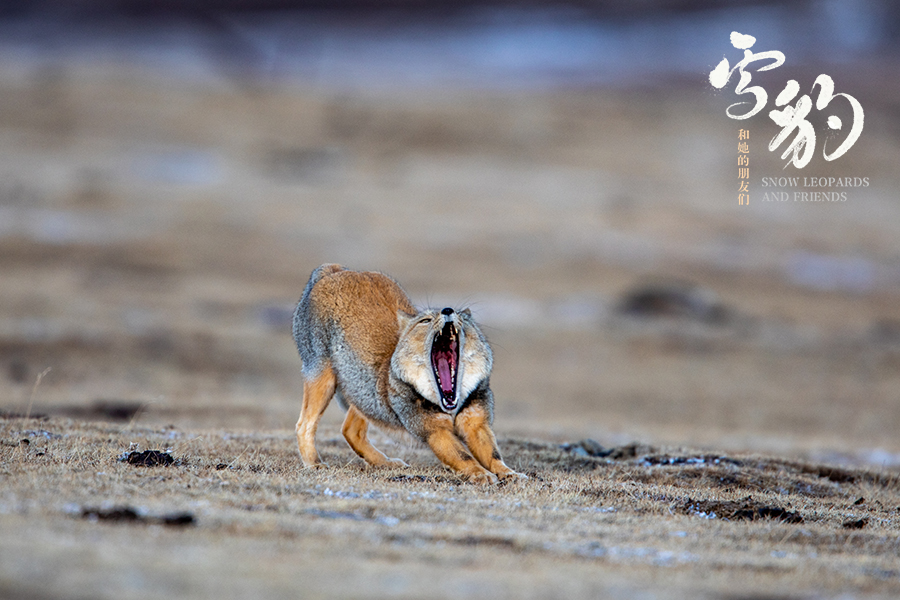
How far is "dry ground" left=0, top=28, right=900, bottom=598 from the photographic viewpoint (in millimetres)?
5801

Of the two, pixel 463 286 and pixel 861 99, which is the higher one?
pixel 861 99

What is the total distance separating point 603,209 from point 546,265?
13.6 m

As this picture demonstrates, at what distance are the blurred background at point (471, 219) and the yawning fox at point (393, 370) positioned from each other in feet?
9.92

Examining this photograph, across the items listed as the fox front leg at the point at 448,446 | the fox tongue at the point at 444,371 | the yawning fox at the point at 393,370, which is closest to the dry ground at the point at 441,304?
the fox front leg at the point at 448,446

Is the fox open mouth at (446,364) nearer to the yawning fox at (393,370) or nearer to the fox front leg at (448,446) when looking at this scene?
the yawning fox at (393,370)

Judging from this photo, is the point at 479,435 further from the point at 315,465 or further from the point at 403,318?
the point at 315,465

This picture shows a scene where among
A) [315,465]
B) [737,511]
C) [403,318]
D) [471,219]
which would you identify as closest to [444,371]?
[403,318]

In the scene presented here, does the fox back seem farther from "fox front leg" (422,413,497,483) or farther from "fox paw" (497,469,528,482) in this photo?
"fox paw" (497,469,528,482)

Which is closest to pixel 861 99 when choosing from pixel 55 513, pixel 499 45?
pixel 499 45

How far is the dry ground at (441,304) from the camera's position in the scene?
19.0 feet

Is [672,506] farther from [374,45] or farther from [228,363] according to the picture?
[374,45]

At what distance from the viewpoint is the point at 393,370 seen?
9000 mm

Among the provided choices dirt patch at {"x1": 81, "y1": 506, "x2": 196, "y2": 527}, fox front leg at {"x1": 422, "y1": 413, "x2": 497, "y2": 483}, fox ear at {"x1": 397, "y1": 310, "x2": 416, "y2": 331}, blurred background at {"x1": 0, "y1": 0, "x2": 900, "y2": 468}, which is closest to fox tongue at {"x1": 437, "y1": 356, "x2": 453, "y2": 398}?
fox front leg at {"x1": 422, "y1": 413, "x2": 497, "y2": 483}

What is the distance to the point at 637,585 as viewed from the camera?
521 cm
